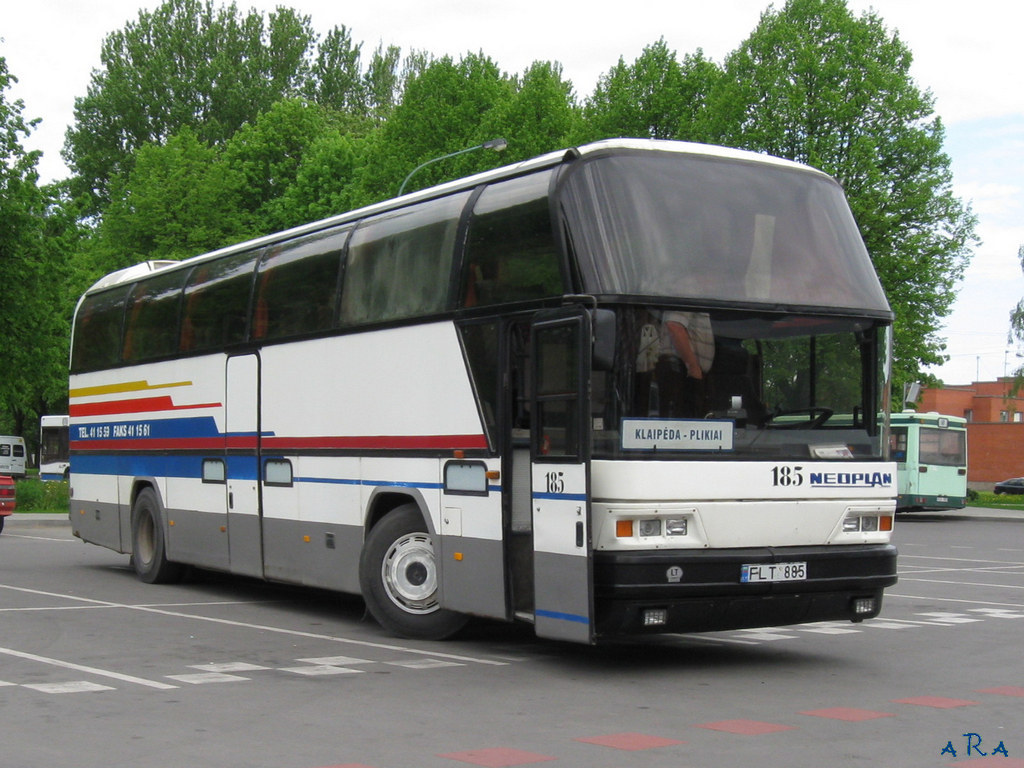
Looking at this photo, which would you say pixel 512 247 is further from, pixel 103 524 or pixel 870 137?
pixel 870 137

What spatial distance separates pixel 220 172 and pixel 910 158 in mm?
25927

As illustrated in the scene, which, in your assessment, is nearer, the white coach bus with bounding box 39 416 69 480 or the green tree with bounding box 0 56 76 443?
the green tree with bounding box 0 56 76 443

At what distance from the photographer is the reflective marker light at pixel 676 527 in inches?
371

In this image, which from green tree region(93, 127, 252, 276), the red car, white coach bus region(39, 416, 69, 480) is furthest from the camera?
white coach bus region(39, 416, 69, 480)

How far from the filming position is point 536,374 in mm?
9820

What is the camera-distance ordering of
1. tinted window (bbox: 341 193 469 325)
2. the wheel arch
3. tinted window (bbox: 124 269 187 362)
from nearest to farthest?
tinted window (bbox: 341 193 469 325) → the wheel arch → tinted window (bbox: 124 269 187 362)

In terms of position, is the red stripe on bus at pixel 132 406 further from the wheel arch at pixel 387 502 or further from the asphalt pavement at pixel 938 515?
the asphalt pavement at pixel 938 515

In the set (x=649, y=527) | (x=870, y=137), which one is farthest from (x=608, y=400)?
(x=870, y=137)

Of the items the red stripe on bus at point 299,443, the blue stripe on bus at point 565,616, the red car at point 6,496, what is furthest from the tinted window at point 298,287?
the red car at point 6,496

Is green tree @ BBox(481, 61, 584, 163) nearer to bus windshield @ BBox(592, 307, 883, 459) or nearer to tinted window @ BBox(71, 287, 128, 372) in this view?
tinted window @ BBox(71, 287, 128, 372)

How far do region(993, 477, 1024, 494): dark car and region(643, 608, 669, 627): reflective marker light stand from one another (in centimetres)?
6293

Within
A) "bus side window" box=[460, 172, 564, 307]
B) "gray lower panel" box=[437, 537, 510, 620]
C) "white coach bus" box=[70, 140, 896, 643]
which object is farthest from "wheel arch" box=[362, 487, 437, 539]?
"bus side window" box=[460, 172, 564, 307]

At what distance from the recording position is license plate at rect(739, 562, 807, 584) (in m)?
9.60

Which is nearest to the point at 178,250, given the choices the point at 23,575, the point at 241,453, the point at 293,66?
the point at 293,66
